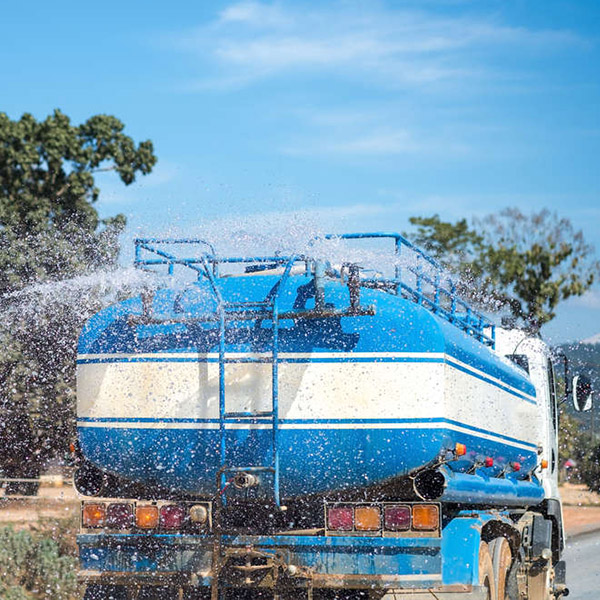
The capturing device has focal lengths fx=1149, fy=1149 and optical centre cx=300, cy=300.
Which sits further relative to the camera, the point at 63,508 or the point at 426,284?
the point at 63,508

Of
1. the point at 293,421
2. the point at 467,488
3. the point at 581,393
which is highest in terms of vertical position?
the point at 581,393

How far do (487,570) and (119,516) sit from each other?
2.66 metres

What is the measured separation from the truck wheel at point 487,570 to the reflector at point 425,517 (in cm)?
103

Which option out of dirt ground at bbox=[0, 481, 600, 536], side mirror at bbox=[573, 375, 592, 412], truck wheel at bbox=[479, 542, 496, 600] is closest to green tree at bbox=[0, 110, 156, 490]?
dirt ground at bbox=[0, 481, 600, 536]

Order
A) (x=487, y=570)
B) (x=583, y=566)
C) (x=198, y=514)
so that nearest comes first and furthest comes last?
(x=198, y=514), (x=487, y=570), (x=583, y=566)

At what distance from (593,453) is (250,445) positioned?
99.3 ft

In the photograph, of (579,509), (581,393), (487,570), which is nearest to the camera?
(487,570)

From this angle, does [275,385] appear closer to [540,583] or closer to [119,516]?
[119,516]

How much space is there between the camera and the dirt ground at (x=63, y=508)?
19462mm

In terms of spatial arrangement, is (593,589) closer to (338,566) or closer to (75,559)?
(75,559)

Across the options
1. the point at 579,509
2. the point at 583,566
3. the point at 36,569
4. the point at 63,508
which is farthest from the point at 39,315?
the point at 579,509

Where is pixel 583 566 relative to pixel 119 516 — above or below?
below

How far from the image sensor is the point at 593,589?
14.1 meters

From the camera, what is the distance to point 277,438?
23.0 feet
